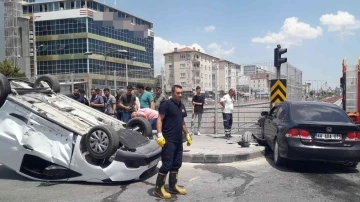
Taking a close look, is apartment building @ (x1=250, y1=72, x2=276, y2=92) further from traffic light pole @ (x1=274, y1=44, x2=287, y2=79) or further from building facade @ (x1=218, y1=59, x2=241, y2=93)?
traffic light pole @ (x1=274, y1=44, x2=287, y2=79)

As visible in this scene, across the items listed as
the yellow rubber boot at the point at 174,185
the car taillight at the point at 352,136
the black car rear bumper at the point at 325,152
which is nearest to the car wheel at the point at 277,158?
the black car rear bumper at the point at 325,152

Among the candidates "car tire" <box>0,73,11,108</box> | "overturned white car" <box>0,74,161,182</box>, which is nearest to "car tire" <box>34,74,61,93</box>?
"overturned white car" <box>0,74,161,182</box>

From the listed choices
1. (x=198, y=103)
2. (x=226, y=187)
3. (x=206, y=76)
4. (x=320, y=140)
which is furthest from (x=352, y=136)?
(x=206, y=76)

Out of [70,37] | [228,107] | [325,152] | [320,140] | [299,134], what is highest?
[70,37]

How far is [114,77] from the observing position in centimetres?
1431

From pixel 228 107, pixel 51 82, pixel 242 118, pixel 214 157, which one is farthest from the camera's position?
pixel 242 118

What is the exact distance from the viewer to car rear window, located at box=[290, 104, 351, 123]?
25.1 ft

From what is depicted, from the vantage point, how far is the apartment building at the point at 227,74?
12.6 metres

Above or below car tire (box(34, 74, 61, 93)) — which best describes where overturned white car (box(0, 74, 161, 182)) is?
below

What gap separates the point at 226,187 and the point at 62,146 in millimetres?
2913

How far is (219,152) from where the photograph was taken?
8727mm

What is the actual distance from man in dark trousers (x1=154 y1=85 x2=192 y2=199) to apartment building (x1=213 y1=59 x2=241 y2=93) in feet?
23.5

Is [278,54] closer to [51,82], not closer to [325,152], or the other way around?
[325,152]

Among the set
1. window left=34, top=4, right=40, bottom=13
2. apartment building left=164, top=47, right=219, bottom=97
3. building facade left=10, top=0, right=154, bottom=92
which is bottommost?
apartment building left=164, top=47, right=219, bottom=97
